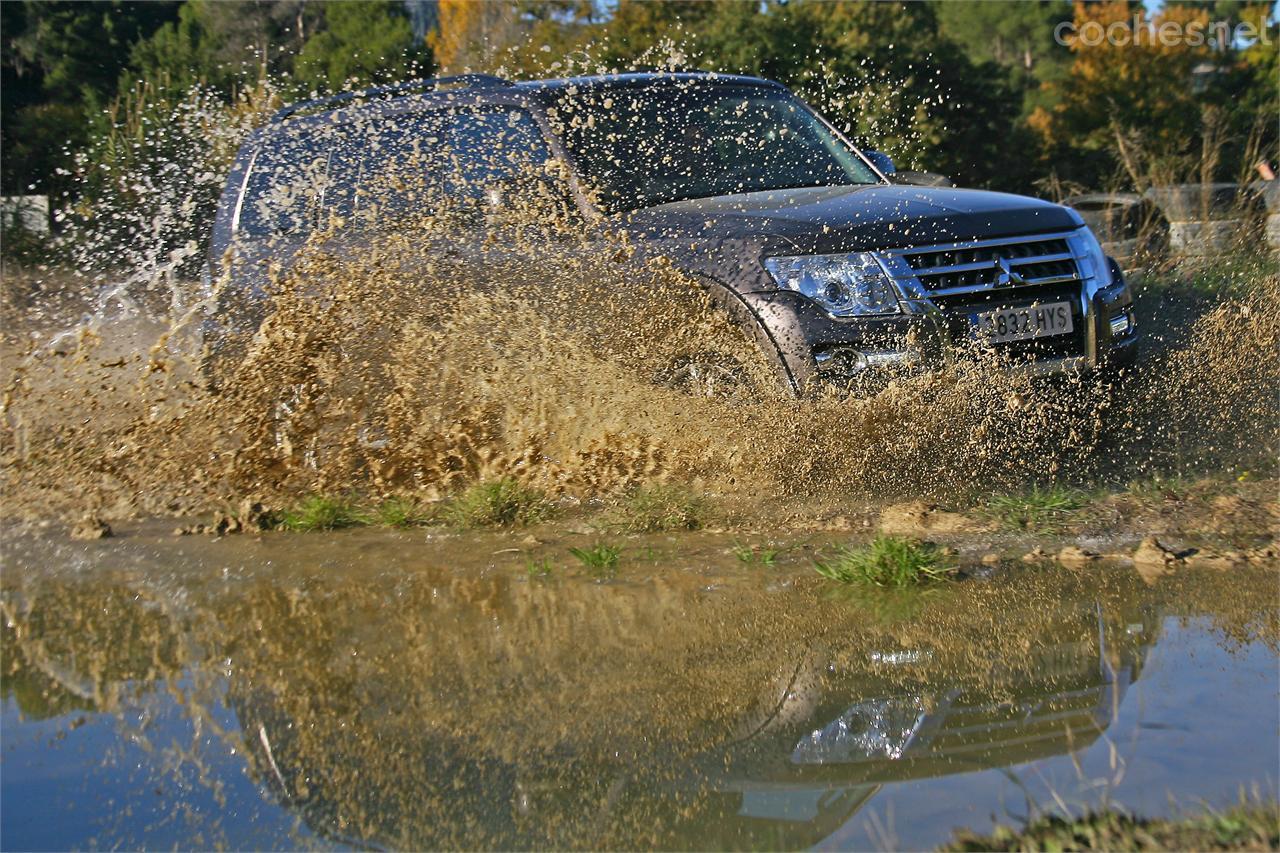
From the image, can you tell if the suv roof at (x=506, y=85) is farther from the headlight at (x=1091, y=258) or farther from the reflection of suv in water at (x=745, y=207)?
the headlight at (x=1091, y=258)

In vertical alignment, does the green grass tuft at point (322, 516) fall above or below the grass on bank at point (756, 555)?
above

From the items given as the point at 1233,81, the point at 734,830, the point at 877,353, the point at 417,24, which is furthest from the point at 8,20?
the point at 734,830

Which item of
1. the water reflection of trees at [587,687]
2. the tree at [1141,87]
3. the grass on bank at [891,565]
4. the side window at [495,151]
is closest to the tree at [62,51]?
the tree at [1141,87]

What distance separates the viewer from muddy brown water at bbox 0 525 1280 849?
2838 mm

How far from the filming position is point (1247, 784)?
2758 millimetres

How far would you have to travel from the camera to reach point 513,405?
18.8ft

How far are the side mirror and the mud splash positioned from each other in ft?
4.97

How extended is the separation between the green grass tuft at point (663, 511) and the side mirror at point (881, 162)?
2259 millimetres

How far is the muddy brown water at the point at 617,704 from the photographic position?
2.84 metres

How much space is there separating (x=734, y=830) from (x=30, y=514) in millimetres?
4194

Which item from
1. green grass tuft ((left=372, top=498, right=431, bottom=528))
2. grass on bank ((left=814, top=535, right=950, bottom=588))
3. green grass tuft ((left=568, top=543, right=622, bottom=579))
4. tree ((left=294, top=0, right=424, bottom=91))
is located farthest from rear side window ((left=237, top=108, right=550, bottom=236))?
tree ((left=294, top=0, right=424, bottom=91))

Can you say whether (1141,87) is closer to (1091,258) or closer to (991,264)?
(1091,258)

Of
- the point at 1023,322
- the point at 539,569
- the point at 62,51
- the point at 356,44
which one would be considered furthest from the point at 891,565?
the point at 62,51

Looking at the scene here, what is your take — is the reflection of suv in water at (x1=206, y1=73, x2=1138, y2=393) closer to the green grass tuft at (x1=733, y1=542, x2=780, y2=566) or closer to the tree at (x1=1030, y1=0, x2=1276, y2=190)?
the green grass tuft at (x1=733, y1=542, x2=780, y2=566)
